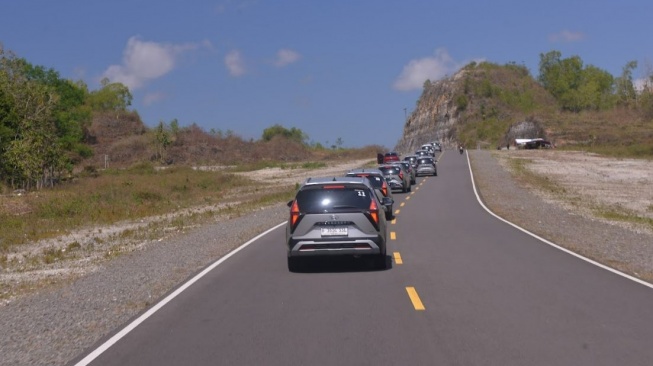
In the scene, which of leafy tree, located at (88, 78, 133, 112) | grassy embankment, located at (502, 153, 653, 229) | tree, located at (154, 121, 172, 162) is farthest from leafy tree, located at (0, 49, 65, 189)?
leafy tree, located at (88, 78, 133, 112)

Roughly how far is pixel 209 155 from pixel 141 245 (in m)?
93.5

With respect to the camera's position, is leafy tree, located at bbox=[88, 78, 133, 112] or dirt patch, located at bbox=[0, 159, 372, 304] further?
leafy tree, located at bbox=[88, 78, 133, 112]

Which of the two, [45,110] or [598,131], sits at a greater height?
[45,110]

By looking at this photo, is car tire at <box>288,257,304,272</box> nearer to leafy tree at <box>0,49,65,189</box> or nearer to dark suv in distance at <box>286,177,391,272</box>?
dark suv in distance at <box>286,177,391,272</box>

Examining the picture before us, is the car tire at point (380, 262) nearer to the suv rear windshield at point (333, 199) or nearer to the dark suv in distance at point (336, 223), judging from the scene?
the dark suv in distance at point (336, 223)

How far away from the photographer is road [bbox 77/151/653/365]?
8.53 meters

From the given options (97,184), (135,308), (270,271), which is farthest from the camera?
(97,184)

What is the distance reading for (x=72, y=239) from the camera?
27.5 m

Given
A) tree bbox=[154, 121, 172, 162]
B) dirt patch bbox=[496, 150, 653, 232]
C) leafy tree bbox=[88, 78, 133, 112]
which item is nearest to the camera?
dirt patch bbox=[496, 150, 653, 232]

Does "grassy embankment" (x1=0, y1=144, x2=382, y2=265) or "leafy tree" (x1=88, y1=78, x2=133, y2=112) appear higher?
"leafy tree" (x1=88, y1=78, x2=133, y2=112)

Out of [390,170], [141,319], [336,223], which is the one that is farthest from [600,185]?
[141,319]

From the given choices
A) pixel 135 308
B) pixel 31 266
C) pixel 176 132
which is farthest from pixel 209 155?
pixel 135 308

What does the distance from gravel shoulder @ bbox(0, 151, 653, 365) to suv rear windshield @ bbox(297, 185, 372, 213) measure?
266 cm

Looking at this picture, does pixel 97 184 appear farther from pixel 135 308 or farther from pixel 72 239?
pixel 135 308
